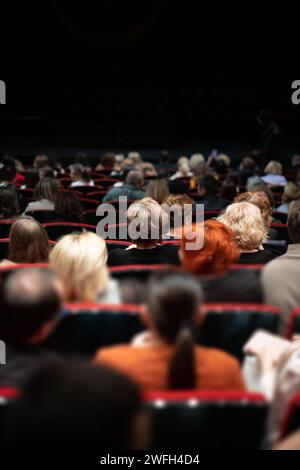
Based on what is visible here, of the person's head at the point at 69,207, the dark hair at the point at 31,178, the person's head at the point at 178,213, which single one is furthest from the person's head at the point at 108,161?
the person's head at the point at 178,213

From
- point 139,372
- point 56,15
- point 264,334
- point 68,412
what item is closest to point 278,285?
point 264,334

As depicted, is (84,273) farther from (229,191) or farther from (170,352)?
(229,191)

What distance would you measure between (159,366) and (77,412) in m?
0.55

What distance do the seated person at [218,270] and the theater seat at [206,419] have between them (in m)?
0.92

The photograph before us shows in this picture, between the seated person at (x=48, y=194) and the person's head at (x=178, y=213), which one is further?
the seated person at (x=48, y=194)

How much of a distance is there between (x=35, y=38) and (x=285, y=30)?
5.52 meters

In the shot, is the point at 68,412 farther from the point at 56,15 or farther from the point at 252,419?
the point at 56,15

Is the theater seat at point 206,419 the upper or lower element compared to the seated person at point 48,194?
lower

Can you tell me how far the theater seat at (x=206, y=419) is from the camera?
1.55 m

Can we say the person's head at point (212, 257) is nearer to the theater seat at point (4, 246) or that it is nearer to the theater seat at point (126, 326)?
the theater seat at point (126, 326)

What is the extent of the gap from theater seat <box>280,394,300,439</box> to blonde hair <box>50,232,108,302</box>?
900 millimetres

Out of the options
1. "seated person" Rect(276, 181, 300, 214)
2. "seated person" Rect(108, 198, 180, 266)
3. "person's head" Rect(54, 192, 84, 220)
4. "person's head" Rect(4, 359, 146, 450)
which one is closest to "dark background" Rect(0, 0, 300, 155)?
"seated person" Rect(276, 181, 300, 214)

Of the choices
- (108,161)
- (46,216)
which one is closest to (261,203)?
(46,216)

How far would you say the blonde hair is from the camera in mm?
2357
